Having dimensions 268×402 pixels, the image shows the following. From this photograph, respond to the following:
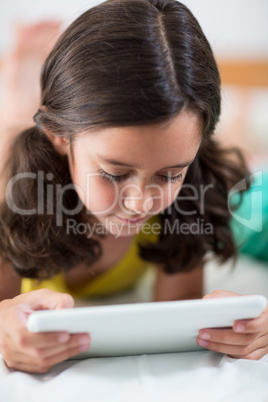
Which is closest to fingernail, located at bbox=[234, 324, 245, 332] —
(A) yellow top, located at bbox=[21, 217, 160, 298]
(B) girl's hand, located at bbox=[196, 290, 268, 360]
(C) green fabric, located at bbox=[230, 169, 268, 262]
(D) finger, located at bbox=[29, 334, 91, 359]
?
(B) girl's hand, located at bbox=[196, 290, 268, 360]

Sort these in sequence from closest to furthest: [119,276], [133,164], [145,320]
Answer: [145,320], [133,164], [119,276]

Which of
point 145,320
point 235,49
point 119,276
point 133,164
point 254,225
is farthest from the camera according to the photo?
point 235,49

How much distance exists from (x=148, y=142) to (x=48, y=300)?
0.26m

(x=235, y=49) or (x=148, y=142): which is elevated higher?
(x=235, y=49)

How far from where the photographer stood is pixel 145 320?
1.61 ft

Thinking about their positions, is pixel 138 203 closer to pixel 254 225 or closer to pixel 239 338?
pixel 239 338

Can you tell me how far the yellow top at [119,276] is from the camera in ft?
3.20

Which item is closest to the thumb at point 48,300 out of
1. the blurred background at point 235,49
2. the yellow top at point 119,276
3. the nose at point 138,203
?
the nose at point 138,203

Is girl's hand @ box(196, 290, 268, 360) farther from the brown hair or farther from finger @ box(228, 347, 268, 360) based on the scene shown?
the brown hair

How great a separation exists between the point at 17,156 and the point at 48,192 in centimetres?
9

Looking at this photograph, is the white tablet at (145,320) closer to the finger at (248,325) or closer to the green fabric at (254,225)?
the finger at (248,325)

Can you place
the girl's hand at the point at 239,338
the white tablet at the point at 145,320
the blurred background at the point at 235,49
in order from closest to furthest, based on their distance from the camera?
the white tablet at the point at 145,320 < the girl's hand at the point at 239,338 < the blurred background at the point at 235,49

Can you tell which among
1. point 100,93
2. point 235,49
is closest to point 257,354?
point 100,93

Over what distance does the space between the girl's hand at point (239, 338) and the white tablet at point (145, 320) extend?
2 cm
